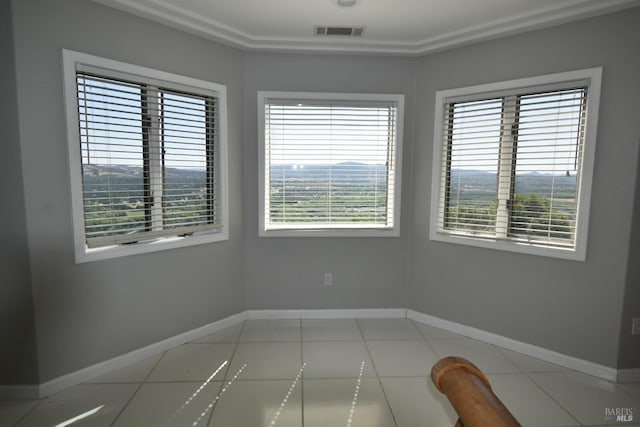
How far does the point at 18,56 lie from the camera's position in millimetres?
1877

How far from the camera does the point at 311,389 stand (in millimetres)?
2215

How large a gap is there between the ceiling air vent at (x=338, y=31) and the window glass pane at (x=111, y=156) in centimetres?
149

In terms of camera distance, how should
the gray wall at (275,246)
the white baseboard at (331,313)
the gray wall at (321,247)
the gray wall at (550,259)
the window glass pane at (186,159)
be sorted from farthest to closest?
the white baseboard at (331,313)
the gray wall at (321,247)
the window glass pane at (186,159)
the gray wall at (550,259)
the gray wall at (275,246)

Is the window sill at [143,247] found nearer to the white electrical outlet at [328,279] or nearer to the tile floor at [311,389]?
the tile floor at [311,389]

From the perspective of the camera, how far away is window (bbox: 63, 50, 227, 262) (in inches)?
85.6

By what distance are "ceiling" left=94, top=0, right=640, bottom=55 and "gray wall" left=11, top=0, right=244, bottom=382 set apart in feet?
0.59

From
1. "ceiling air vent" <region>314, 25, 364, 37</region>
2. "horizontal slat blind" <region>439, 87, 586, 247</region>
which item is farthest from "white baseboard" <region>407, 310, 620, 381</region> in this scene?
"ceiling air vent" <region>314, 25, 364, 37</region>

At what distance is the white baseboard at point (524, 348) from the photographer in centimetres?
239

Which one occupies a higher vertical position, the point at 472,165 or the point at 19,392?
the point at 472,165

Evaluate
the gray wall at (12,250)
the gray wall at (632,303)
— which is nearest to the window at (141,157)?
the gray wall at (12,250)

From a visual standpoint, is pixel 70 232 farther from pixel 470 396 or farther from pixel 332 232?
pixel 470 396

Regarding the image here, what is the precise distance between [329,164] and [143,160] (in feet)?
5.21

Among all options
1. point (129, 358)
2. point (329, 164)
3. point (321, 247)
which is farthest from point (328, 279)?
point (129, 358)

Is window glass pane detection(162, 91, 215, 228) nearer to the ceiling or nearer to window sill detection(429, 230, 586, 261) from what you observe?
the ceiling
